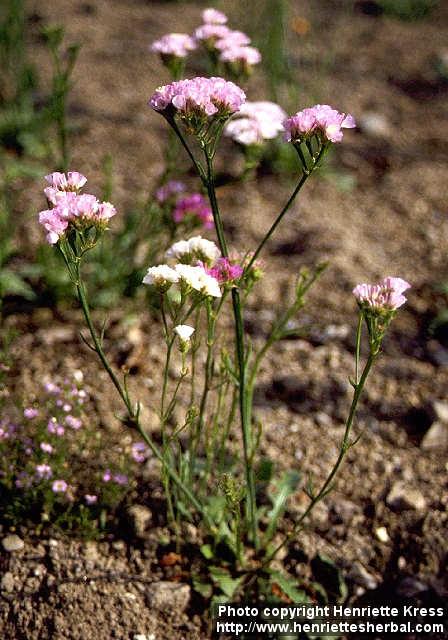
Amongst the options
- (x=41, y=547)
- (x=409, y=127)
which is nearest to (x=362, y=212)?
(x=409, y=127)

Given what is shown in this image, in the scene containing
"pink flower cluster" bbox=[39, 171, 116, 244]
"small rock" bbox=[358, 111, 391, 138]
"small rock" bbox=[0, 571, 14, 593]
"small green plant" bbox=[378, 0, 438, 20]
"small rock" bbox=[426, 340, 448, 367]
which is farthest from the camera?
"small green plant" bbox=[378, 0, 438, 20]

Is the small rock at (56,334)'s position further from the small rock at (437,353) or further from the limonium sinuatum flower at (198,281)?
the small rock at (437,353)

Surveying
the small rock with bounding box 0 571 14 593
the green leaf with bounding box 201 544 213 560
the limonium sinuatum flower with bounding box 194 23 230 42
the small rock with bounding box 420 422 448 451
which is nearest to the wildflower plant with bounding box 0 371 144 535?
the small rock with bounding box 0 571 14 593

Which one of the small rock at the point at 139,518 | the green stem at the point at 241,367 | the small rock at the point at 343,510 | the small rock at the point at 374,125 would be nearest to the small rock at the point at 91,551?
the small rock at the point at 139,518

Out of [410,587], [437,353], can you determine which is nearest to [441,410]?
[437,353]

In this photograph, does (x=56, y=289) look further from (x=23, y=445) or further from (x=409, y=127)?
(x=409, y=127)

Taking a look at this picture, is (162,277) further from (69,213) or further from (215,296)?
(69,213)

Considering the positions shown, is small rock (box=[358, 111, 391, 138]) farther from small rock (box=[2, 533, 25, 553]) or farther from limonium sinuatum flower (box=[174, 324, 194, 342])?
small rock (box=[2, 533, 25, 553])
